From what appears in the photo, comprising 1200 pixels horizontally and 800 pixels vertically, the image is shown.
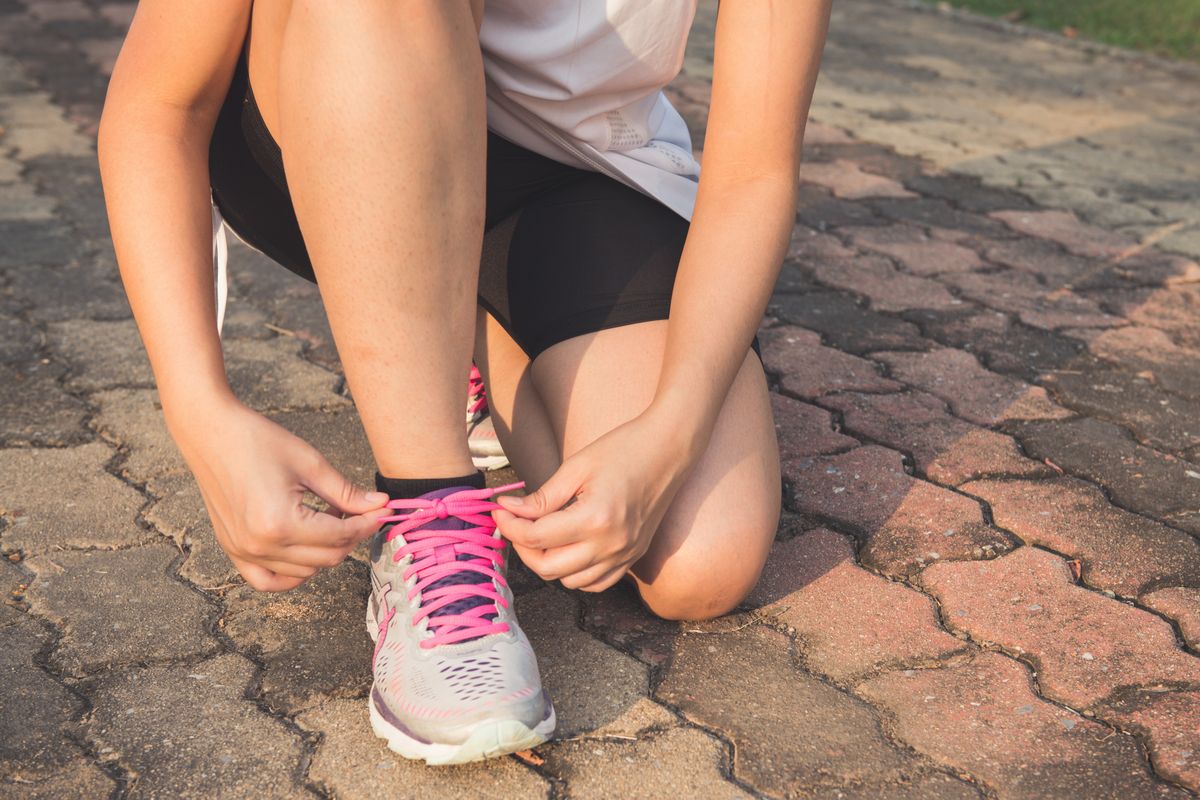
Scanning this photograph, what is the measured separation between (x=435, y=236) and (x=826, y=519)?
76 centimetres

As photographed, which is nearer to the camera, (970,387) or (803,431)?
(803,431)

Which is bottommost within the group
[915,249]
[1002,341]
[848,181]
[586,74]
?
[848,181]

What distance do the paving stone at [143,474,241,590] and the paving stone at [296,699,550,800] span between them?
1.20 feet

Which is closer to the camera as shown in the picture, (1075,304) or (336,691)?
(336,691)

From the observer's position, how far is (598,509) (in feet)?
4.19

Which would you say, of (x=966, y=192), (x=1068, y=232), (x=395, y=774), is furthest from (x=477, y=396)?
(x=966, y=192)

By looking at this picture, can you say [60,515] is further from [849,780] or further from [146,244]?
[849,780]

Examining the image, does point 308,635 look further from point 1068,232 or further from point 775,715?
point 1068,232

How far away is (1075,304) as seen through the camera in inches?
104

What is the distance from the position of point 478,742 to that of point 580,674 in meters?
0.24

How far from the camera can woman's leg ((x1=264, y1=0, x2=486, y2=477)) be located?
48.7 inches

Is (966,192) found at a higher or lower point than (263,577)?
lower

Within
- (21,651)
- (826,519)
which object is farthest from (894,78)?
(21,651)

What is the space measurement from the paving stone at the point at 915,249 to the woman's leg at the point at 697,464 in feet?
4.39
